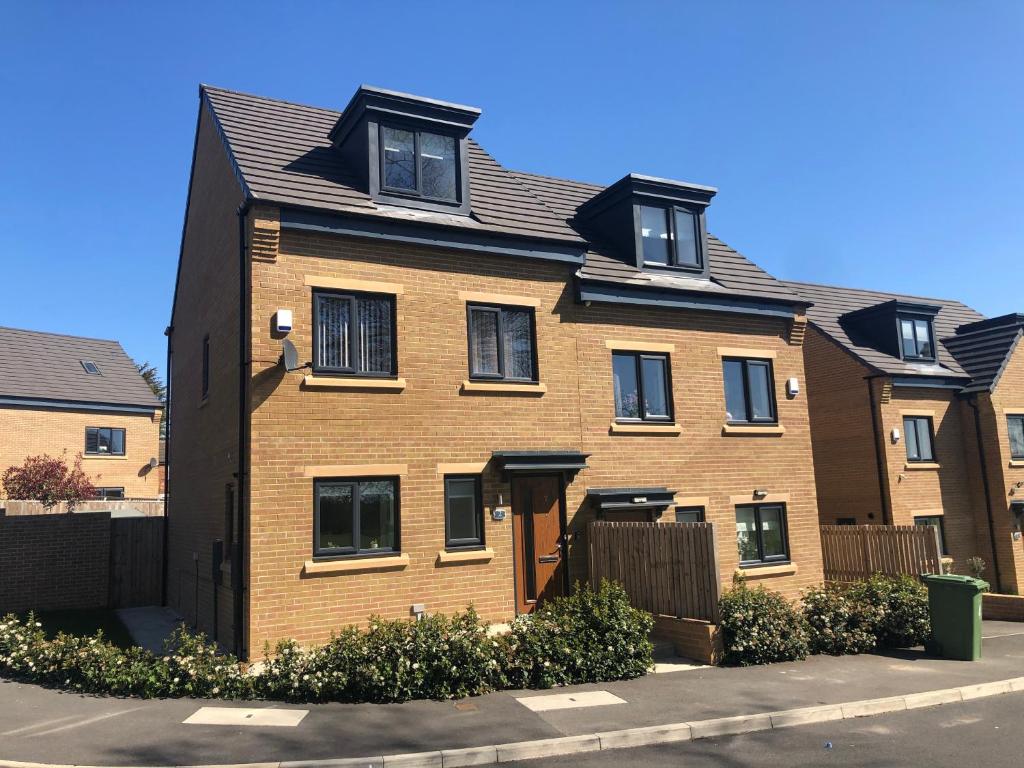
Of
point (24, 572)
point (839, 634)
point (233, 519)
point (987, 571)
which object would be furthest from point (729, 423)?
point (24, 572)

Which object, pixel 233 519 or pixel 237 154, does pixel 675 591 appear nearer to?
pixel 233 519

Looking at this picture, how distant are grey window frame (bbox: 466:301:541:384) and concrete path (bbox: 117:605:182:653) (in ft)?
21.7

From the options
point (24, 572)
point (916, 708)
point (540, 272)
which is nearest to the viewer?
point (916, 708)

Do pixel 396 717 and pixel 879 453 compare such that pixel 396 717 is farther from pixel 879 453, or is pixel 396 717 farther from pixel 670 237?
pixel 879 453

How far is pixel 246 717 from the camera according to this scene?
804 centimetres

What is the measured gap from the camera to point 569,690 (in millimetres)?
9344

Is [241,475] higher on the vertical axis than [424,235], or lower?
lower

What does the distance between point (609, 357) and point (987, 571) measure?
15.8m

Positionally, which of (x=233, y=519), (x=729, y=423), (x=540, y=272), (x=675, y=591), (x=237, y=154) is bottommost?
(x=675, y=591)

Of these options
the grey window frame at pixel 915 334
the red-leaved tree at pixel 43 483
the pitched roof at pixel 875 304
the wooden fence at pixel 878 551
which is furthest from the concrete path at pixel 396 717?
the red-leaved tree at pixel 43 483

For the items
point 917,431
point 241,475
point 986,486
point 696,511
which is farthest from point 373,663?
point 986,486

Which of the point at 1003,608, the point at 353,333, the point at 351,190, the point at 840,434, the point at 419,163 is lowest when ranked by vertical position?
the point at 1003,608

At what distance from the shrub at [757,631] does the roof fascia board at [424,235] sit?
21.1 ft

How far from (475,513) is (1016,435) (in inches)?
757
